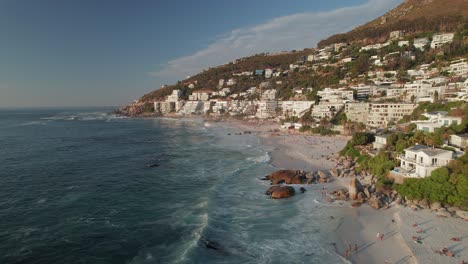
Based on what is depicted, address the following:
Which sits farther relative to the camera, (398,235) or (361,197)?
(361,197)

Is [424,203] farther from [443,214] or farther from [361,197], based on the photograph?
[361,197]

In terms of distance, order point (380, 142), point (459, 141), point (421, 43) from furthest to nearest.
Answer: point (421, 43) < point (380, 142) < point (459, 141)

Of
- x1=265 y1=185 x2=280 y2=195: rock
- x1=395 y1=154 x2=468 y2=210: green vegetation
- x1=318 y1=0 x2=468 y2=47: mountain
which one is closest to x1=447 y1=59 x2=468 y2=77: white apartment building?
x1=318 y1=0 x2=468 y2=47: mountain

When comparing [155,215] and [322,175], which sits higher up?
[322,175]

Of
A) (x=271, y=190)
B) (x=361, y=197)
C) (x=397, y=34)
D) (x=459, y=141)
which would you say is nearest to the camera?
(x=361, y=197)

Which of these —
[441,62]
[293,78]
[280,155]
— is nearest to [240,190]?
[280,155]

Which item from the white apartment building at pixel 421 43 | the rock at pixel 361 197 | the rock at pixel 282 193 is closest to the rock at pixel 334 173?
the rock at pixel 361 197

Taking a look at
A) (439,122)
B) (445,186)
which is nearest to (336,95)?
(439,122)

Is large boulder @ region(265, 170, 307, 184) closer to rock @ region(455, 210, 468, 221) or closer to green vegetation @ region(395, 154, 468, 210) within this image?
green vegetation @ region(395, 154, 468, 210)
